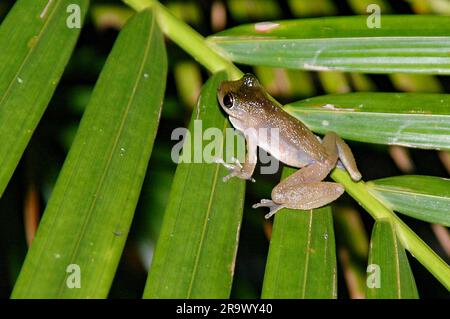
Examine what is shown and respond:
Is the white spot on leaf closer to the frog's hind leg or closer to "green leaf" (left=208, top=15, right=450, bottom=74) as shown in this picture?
"green leaf" (left=208, top=15, right=450, bottom=74)

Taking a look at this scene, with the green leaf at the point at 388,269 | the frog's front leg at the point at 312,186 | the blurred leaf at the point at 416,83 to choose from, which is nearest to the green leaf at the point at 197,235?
the frog's front leg at the point at 312,186

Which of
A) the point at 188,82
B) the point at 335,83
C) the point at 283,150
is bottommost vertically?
the point at 283,150

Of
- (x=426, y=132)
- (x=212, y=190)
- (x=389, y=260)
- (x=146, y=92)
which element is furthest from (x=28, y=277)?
(x=426, y=132)

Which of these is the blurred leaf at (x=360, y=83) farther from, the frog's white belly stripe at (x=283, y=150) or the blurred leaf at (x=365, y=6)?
the frog's white belly stripe at (x=283, y=150)

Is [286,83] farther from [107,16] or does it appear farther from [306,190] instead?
[107,16]

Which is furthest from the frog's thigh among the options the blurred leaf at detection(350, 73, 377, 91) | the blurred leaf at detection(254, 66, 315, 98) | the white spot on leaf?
the white spot on leaf

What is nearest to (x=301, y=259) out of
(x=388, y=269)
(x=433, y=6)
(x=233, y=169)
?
(x=388, y=269)
